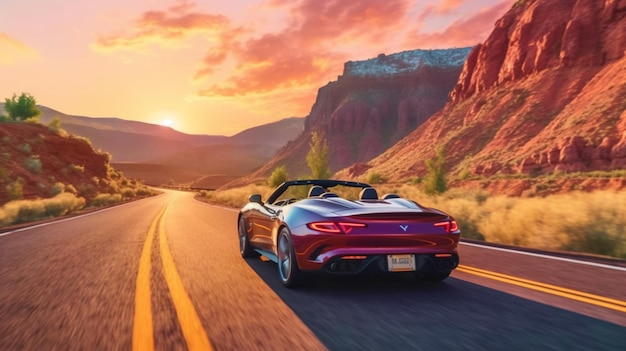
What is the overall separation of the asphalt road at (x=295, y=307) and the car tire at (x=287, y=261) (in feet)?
0.43

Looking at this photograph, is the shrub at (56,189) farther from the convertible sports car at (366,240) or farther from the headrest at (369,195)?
the convertible sports car at (366,240)

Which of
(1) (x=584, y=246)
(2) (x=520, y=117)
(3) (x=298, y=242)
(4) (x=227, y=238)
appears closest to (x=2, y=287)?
(3) (x=298, y=242)

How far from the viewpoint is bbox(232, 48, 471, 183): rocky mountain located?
359 ft

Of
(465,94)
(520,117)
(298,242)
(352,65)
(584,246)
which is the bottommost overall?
(584,246)

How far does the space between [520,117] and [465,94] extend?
20.2 meters

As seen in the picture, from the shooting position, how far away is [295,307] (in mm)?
4719

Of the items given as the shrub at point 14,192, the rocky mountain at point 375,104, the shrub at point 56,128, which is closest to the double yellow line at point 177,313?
the shrub at point 14,192

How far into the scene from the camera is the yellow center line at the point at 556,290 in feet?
15.3

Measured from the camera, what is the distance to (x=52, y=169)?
42250mm

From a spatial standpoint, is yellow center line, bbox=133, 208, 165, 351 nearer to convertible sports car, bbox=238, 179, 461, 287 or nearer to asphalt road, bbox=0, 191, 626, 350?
asphalt road, bbox=0, 191, 626, 350

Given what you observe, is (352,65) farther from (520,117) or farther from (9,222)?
(9,222)

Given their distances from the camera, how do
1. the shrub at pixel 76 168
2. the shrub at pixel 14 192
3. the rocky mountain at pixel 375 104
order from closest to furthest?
the shrub at pixel 14 192 → the shrub at pixel 76 168 → the rocky mountain at pixel 375 104

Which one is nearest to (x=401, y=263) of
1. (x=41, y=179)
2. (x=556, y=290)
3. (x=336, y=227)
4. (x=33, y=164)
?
(x=336, y=227)

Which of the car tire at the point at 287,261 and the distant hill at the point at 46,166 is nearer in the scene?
the car tire at the point at 287,261
